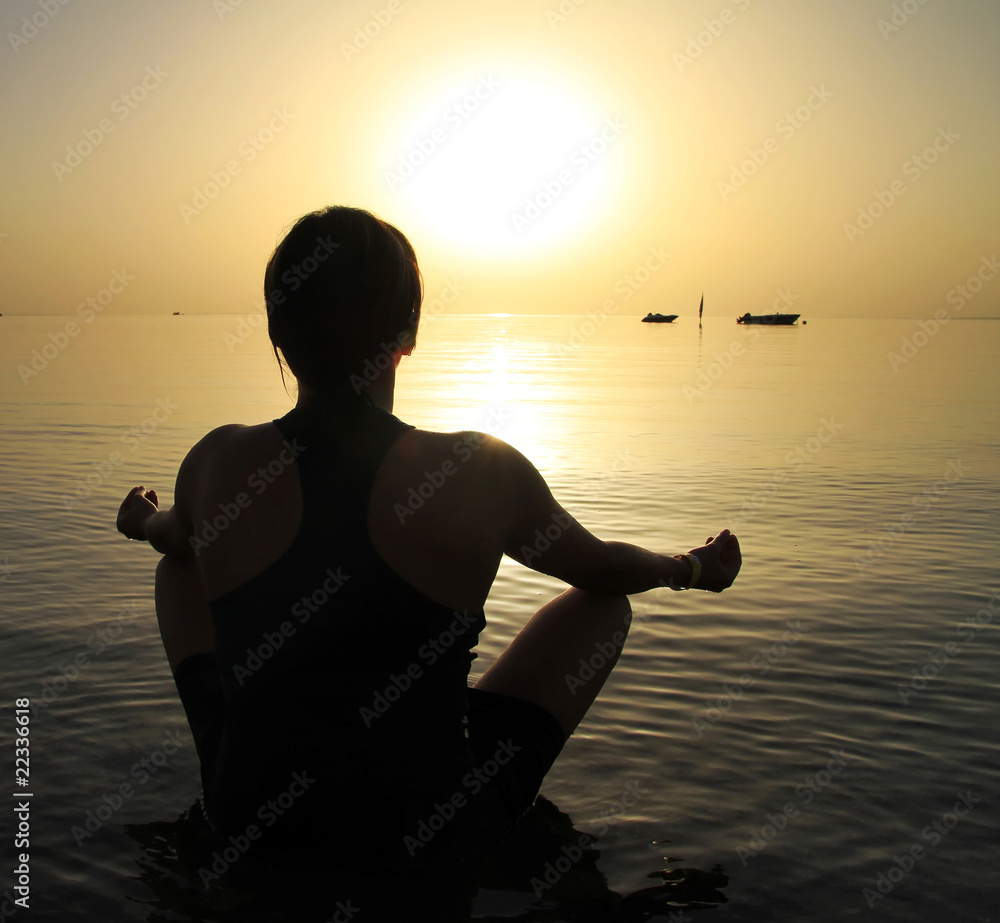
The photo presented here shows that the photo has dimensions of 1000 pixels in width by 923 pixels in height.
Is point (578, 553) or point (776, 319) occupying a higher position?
point (776, 319)

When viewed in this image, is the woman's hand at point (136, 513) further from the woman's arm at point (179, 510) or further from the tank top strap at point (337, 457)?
the tank top strap at point (337, 457)

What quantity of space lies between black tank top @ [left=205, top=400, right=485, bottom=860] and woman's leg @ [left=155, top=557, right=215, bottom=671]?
19.1 inches

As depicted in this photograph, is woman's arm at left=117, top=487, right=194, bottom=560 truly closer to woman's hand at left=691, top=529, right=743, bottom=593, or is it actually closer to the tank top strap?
the tank top strap

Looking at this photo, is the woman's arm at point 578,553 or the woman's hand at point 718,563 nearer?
the woman's arm at point 578,553

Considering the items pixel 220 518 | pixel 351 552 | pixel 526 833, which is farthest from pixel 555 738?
pixel 220 518

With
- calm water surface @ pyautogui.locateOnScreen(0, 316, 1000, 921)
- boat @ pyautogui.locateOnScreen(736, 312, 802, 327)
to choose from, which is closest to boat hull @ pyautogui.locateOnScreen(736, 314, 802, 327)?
boat @ pyautogui.locateOnScreen(736, 312, 802, 327)

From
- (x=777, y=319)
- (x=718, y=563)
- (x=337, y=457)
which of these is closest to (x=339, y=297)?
(x=337, y=457)

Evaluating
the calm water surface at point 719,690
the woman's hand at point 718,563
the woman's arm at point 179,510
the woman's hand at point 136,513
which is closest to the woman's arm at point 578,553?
the woman's hand at point 718,563

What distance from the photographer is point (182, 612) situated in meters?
2.70

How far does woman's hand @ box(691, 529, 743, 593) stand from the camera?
2.74 meters

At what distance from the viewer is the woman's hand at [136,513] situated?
2.82 metres

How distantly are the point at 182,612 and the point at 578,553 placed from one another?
4.01ft

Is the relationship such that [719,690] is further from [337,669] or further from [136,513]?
[136,513]

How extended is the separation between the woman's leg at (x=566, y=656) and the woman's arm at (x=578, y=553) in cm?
11
